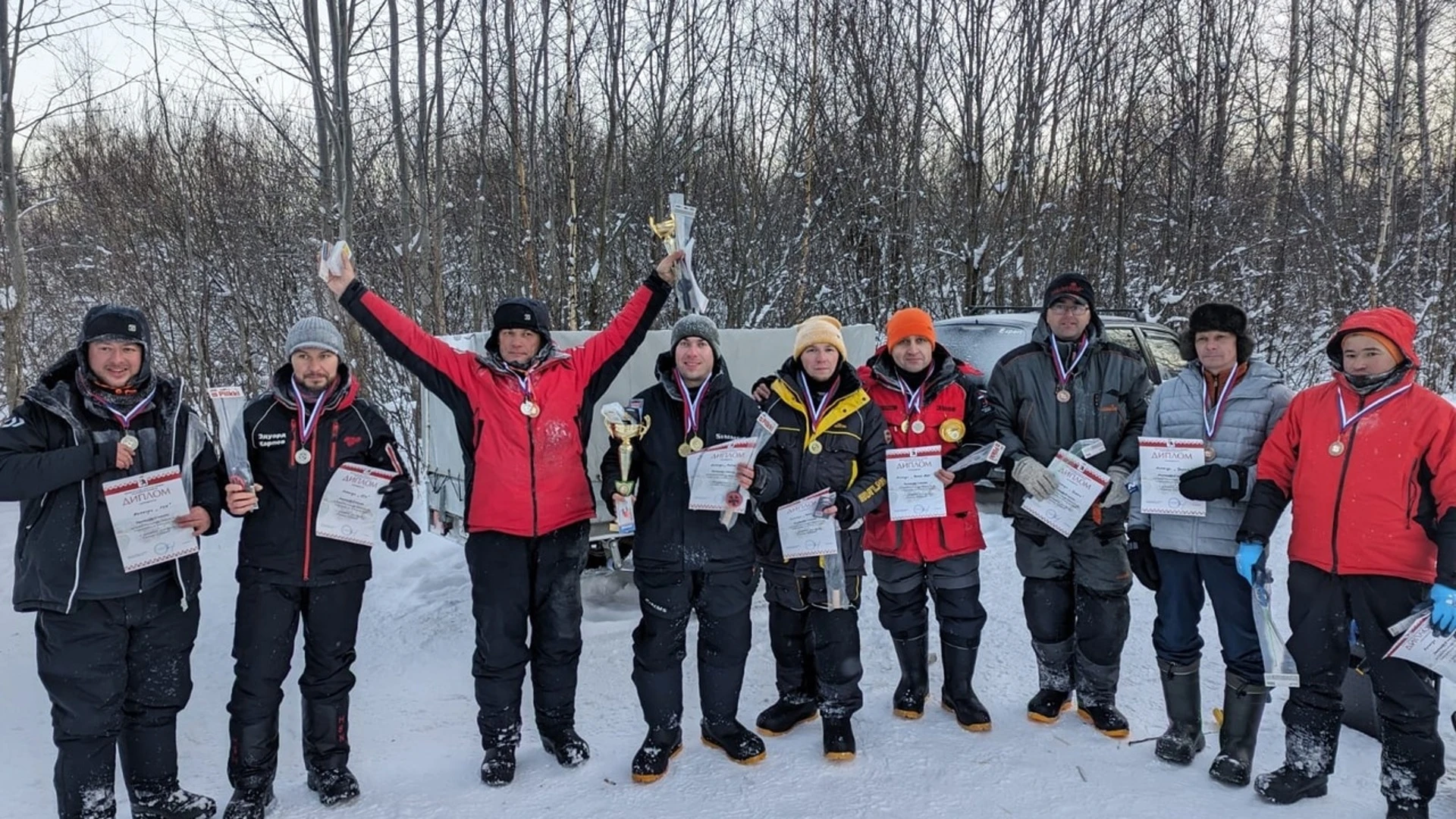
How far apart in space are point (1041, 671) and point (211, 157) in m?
10.8

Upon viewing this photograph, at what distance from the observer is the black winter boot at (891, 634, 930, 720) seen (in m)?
3.99

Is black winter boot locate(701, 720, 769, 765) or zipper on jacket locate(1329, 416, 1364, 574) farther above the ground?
zipper on jacket locate(1329, 416, 1364, 574)

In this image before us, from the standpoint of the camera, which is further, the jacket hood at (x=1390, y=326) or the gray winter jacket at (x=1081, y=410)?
the gray winter jacket at (x=1081, y=410)

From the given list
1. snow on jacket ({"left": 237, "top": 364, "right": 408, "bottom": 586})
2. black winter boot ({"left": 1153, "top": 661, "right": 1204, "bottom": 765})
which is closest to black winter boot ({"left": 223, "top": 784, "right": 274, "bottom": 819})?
snow on jacket ({"left": 237, "top": 364, "right": 408, "bottom": 586})

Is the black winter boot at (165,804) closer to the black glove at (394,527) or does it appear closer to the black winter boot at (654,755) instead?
the black glove at (394,527)

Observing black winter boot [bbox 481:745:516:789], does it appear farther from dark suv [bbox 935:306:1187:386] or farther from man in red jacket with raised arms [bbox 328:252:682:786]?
dark suv [bbox 935:306:1187:386]

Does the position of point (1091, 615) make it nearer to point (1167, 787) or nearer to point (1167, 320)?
point (1167, 787)

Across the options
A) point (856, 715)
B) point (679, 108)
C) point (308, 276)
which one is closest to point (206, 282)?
point (308, 276)

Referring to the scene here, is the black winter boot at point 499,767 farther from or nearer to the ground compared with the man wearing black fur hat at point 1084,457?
nearer to the ground

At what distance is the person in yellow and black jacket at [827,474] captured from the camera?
3.64 metres

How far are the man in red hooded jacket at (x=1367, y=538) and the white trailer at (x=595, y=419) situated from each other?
3.22m

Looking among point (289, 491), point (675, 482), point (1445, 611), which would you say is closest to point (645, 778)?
point (675, 482)

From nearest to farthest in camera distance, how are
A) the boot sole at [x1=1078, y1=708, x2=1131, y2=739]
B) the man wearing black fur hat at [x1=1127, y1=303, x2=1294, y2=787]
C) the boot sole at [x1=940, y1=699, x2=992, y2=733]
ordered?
the man wearing black fur hat at [x1=1127, y1=303, x2=1294, y2=787] < the boot sole at [x1=1078, y1=708, x2=1131, y2=739] < the boot sole at [x1=940, y1=699, x2=992, y2=733]

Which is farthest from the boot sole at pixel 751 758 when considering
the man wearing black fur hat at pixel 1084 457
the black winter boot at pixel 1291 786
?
the black winter boot at pixel 1291 786
